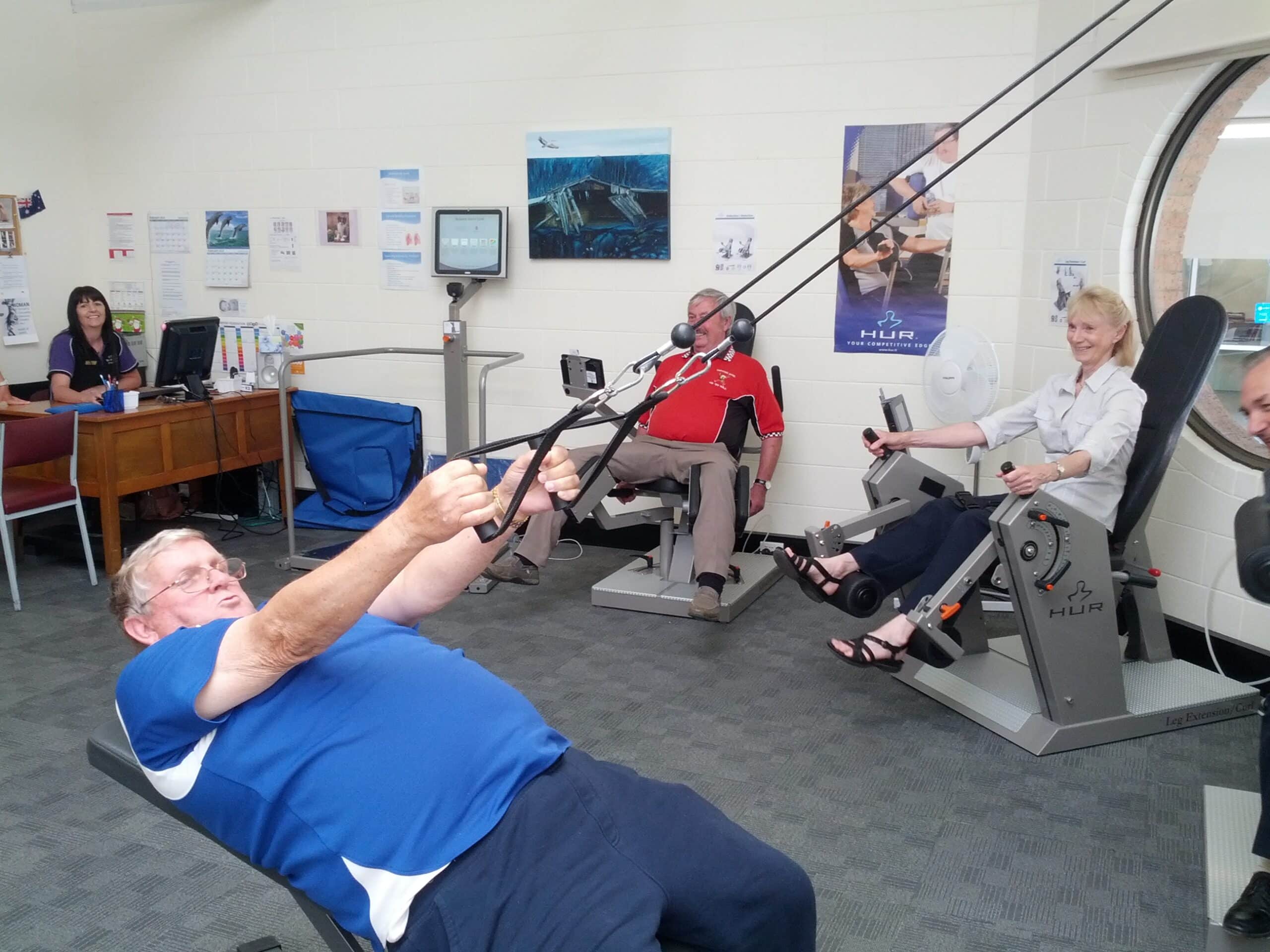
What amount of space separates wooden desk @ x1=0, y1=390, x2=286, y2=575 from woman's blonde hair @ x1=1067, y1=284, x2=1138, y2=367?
3.80 metres

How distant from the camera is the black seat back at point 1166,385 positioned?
3.04 m

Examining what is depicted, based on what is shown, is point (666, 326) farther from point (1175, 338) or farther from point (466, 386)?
point (1175, 338)

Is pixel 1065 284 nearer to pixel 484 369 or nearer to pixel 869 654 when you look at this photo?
pixel 869 654

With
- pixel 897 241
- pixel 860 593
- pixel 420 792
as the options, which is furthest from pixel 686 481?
pixel 420 792

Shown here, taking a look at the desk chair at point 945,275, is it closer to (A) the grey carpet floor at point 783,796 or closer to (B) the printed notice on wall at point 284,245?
(A) the grey carpet floor at point 783,796

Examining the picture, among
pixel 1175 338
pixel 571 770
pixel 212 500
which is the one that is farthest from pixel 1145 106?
pixel 212 500

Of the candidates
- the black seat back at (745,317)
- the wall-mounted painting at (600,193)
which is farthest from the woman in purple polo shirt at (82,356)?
the black seat back at (745,317)

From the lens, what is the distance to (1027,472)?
2.85 m

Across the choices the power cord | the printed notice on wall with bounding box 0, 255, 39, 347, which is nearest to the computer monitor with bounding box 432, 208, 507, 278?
the printed notice on wall with bounding box 0, 255, 39, 347

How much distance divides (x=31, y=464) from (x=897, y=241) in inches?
144

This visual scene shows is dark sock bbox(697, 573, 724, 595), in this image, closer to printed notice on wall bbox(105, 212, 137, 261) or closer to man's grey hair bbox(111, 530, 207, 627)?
man's grey hair bbox(111, 530, 207, 627)

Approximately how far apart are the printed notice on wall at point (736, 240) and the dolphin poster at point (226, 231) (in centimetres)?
255

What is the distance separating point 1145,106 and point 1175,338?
987 millimetres

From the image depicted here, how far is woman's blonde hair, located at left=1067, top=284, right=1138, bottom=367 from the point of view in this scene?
320 centimetres
